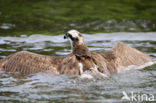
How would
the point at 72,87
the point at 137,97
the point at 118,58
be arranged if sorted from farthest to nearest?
the point at 118,58 → the point at 72,87 → the point at 137,97

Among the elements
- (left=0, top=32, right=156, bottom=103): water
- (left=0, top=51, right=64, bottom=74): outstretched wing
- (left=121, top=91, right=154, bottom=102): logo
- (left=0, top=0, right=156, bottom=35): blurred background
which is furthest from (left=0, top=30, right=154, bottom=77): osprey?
(left=0, top=0, right=156, bottom=35): blurred background

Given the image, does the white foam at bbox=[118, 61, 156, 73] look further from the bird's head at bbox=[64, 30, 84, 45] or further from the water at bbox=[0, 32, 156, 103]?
the bird's head at bbox=[64, 30, 84, 45]

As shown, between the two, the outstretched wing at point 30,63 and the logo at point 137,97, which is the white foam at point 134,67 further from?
the logo at point 137,97

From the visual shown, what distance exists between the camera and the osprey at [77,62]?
27.6 ft

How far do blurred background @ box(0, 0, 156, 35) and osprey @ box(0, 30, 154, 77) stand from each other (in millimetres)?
4216

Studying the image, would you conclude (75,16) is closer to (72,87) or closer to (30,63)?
(30,63)

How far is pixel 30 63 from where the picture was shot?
886 cm

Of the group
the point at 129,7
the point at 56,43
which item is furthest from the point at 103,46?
the point at 129,7

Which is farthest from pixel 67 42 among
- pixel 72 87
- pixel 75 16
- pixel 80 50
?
pixel 72 87

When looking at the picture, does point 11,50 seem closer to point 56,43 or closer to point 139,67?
point 56,43

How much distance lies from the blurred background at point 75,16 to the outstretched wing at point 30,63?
4.27 meters

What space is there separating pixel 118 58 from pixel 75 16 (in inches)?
261

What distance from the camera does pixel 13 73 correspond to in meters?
8.84

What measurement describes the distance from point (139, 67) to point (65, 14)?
708cm
